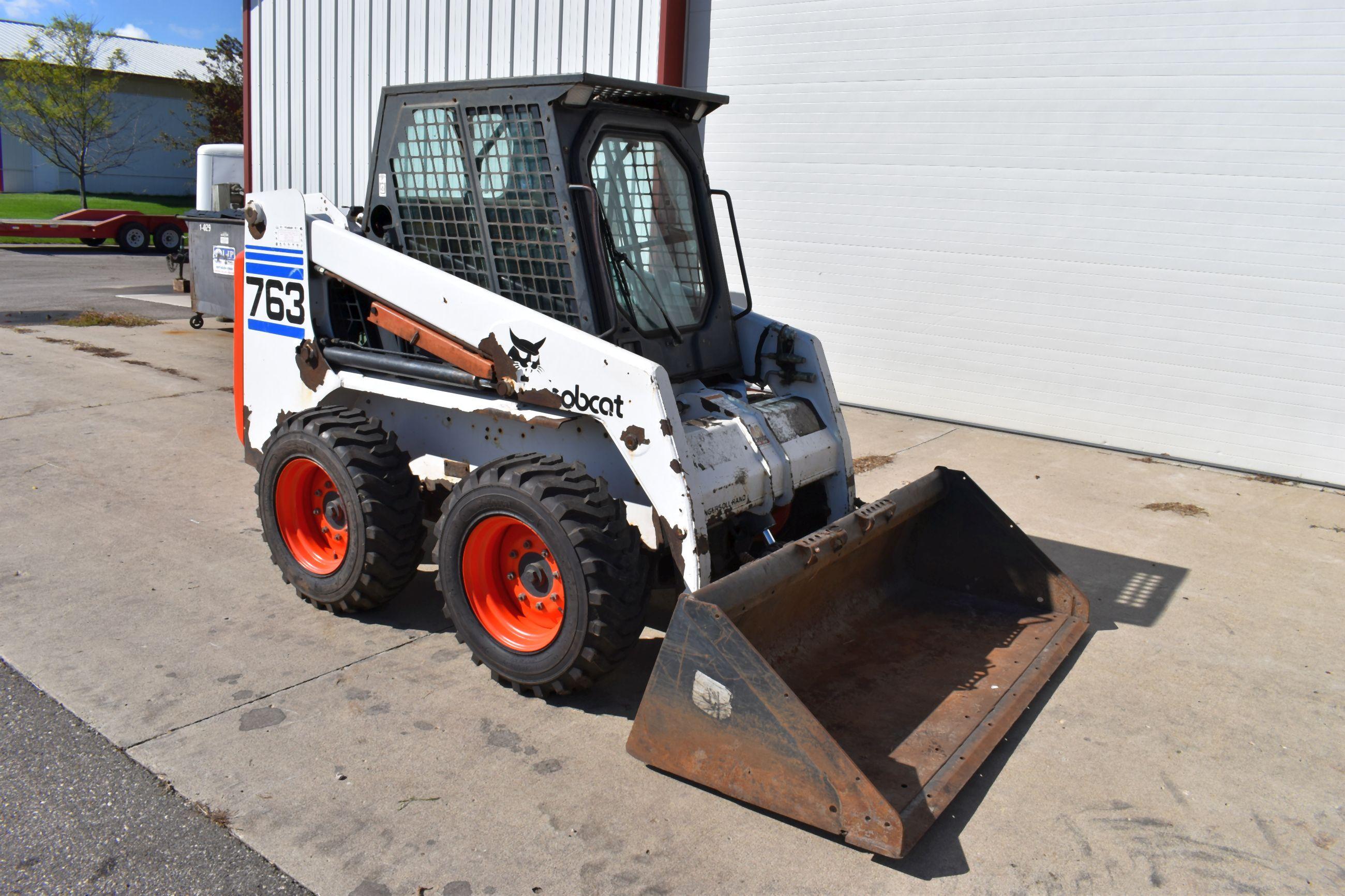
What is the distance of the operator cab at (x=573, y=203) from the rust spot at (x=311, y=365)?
0.63 m

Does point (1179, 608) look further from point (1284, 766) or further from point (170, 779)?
point (170, 779)

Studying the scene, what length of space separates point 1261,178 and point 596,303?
616 centimetres

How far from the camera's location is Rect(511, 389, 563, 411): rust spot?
14.3 feet

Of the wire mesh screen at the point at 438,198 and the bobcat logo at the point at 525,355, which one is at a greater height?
the wire mesh screen at the point at 438,198

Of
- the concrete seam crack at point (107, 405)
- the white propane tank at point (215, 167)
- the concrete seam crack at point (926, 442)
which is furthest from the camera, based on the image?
the white propane tank at point (215, 167)

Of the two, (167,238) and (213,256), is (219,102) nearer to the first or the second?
(167,238)

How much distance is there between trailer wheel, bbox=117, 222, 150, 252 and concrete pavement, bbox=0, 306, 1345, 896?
782 inches

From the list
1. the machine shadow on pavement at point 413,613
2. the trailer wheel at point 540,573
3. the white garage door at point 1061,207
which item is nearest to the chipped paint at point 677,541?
the trailer wheel at point 540,573

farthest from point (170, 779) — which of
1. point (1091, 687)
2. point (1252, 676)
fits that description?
point (1252, 676)

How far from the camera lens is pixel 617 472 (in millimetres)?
4531

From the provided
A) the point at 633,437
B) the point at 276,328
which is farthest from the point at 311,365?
the point at 633,437

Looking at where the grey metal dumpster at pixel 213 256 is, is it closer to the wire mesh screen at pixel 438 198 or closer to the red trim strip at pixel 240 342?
the red trim strip at pixel 240 342

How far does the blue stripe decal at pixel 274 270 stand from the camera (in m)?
5.20

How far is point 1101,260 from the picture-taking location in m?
8.88
